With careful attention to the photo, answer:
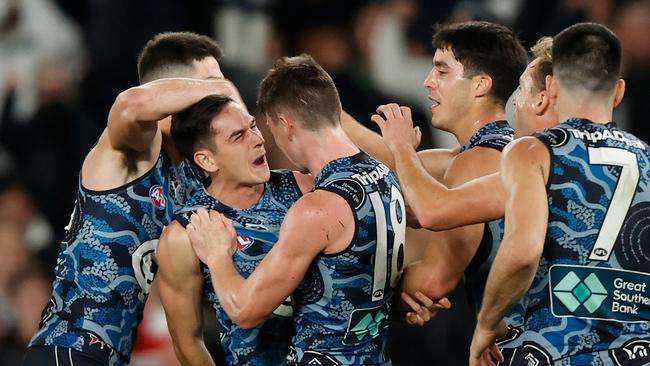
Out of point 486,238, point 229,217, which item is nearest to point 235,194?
point 229,217

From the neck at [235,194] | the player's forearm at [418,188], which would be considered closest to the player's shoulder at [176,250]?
the neck at [235,194]

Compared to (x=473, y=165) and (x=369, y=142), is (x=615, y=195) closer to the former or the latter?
(x=473, y=165)

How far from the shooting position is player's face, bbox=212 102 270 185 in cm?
563

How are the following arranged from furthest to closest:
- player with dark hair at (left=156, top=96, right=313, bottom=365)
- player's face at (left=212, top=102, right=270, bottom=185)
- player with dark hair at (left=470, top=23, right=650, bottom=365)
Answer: player's face at (left=212, top=102, right=270, bottom=185), player with dark hair at (left=156, top=96, right=313, bottom=365), player with dark hair at (left=470, top=23, right=650, bottom=365)

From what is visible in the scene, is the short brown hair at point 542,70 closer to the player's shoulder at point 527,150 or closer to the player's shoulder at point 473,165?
the player's shoulder at point 473,165

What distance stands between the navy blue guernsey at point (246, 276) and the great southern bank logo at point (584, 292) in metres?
1.31

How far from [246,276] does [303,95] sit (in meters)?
0.87

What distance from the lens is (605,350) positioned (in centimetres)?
494

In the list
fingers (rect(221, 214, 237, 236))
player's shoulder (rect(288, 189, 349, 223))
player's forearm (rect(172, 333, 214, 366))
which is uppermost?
player's shoulder (rect(288, 189, 349, 223))

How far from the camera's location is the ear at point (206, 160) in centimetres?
571

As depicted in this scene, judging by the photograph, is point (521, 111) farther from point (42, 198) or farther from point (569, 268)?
point (42, 198)

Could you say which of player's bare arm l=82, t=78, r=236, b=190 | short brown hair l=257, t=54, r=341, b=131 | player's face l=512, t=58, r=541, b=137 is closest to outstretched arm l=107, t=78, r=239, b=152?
player's bare arm l=82, t=78, r=236, b=190

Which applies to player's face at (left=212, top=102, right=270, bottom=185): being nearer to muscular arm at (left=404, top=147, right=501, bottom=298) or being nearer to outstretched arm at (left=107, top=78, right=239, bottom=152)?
outstretched arm at (left=107, top=78, right=239, bottom=152)

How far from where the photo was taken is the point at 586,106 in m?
5.13
